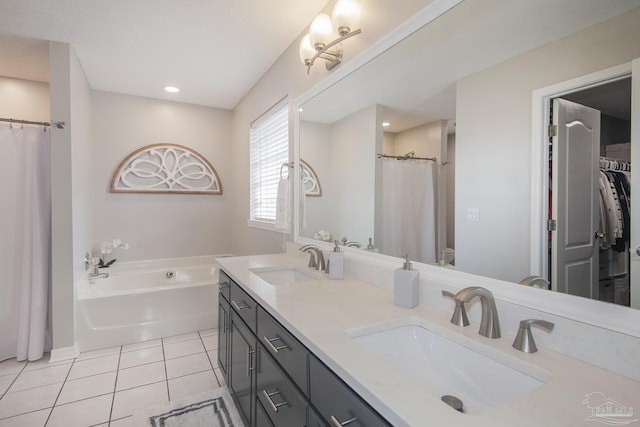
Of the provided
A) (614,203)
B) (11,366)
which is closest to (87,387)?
(11,366)

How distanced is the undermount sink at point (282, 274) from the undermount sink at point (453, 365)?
2.92 ft

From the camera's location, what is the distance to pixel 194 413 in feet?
5.90

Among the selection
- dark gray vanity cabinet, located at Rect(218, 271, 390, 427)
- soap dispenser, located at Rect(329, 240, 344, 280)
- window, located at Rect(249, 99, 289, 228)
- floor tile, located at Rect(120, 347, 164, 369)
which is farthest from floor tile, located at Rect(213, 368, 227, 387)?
window, located at Rect(249, 99, 289, 228)

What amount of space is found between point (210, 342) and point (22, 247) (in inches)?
64.4

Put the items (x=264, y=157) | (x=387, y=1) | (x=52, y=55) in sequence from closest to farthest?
1. (x=387, y=1)
2. (x=52, y=55)
3. (x=264, y=157)

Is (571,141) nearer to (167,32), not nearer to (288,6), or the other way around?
(288,6)

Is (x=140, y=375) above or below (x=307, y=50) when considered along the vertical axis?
below

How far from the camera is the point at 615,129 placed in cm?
74

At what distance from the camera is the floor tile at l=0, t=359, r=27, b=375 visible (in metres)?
2.25

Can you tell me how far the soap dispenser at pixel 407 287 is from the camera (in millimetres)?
1169

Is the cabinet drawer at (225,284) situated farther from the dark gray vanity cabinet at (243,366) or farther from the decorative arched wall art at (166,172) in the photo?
the decorative arched wall art at (166,172)

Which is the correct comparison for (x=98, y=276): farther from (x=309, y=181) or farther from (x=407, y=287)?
(x=407, y=287)

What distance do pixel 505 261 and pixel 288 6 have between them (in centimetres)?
192

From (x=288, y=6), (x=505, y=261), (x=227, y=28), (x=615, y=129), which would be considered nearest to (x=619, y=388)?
(x=505, y=261)
